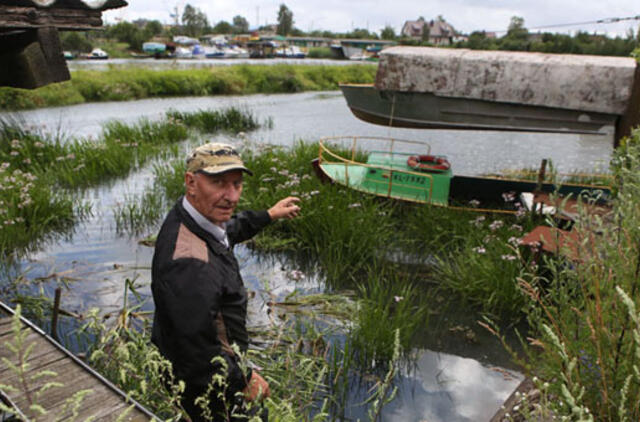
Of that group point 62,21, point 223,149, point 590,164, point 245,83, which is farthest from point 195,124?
point 245,83

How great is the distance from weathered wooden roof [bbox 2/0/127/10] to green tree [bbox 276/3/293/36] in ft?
525

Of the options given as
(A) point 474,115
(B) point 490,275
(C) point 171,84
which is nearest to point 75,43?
(C) point 171,84

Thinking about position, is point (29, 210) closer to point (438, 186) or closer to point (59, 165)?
point (59, 165)

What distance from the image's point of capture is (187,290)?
2.61 meters

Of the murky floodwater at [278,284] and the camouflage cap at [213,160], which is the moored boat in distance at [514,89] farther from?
the camouflage cap at [213,160]

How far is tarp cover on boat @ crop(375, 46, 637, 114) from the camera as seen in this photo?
754cm

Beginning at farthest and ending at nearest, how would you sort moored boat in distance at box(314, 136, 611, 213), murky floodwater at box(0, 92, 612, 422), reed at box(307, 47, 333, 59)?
reed at box(307, 47, 333, 59) → moored boat in distance at box(314, 136, 611, 213) → murky floodwater at box(0, 92, 612, 422)

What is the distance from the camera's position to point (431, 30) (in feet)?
456

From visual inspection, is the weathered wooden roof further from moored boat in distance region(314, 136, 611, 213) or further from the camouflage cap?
moored boat in distance region(314, 136, 611, 213)

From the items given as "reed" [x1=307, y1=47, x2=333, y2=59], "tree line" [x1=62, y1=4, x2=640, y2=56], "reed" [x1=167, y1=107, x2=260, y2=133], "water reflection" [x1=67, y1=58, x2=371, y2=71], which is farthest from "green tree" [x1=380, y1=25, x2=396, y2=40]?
"reed" [x1=167, y1=107, x2=260, y2=133]

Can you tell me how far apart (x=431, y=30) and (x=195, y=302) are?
149m

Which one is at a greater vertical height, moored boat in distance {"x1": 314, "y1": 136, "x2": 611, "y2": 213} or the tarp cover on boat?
the tarp cover on boat

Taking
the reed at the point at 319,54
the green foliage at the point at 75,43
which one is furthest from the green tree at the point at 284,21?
the green foliage at the point at 75,43

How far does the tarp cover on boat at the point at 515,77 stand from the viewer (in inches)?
297
